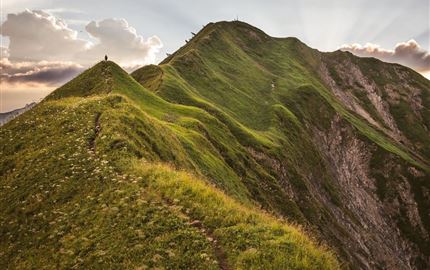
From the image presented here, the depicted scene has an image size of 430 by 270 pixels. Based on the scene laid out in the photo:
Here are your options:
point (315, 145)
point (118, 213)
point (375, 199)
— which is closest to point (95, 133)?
point (118, 213)

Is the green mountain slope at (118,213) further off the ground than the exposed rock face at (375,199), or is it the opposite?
the green mountain slope at (118,213)

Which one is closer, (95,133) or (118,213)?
(118,213)

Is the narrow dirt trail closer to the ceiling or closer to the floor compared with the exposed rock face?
closer to the ceiling

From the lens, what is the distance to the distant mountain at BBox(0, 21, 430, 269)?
53.1 ft

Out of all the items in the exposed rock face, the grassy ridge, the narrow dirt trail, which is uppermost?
the narrow dirt trail

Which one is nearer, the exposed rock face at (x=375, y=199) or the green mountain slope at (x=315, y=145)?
the green mountain slope at (x=315, y=145)

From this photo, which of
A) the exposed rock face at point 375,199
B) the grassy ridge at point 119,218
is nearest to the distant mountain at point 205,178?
the grassy ridge at point 119,218

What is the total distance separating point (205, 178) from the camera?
36.3 metres

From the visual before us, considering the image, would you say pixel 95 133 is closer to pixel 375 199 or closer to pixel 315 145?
pixel 315 145

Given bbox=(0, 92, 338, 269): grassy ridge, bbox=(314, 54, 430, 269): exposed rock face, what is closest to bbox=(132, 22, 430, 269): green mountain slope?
bbox=(314, 54, 430, 269): exposed rock face

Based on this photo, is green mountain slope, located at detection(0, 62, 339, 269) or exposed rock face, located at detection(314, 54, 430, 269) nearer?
green mountain slope, located at detection(0, 62, 339, 269)

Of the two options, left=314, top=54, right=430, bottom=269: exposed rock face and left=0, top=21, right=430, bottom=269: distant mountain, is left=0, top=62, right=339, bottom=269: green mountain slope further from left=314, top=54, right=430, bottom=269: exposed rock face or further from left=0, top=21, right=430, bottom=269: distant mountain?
left=314, top=54, right=430, bottom=269: exposed rock face

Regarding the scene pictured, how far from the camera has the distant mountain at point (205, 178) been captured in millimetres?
16188

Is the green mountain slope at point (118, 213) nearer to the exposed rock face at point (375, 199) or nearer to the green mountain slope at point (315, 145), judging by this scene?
the green mountain slope at point (315, 145)
